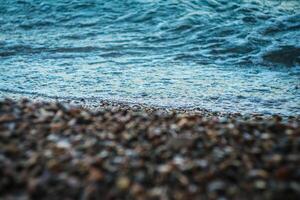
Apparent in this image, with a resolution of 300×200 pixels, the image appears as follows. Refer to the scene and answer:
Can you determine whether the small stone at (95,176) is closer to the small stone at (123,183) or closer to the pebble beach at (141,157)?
the pebble beach at (141,157)

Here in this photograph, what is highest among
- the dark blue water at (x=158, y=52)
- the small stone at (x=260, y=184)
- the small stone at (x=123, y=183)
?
the small stone at (x=123, y=183)

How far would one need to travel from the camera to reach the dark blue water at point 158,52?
7160 mm

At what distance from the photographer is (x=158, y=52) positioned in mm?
9672

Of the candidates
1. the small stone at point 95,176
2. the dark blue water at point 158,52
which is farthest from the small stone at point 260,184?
the dark blue water at point 158,52

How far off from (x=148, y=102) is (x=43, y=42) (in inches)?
195

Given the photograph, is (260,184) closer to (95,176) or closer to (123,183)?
(123,183)

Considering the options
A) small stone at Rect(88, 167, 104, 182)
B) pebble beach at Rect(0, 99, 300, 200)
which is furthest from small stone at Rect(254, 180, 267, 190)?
small stone at Rect(88, 167, 104, 182)

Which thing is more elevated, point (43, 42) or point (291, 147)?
point (291, 147)

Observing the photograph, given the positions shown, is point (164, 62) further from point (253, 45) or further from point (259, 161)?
point (259, 161)

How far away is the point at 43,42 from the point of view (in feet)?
34.9

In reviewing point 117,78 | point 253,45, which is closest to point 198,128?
point 117,78

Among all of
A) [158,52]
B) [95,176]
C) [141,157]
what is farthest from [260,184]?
[158,52]

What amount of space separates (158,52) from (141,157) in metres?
6.49

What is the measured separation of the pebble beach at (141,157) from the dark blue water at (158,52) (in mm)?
2730
